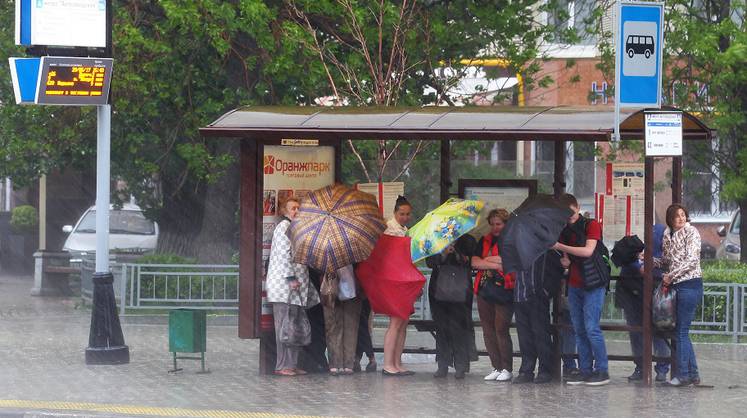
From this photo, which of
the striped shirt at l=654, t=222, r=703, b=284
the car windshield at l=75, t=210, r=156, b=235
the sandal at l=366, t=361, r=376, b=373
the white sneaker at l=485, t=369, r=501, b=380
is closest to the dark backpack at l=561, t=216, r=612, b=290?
the striped shirt at l=654, t=222, r=703, b=284

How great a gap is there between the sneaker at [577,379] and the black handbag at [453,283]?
3.99 ft

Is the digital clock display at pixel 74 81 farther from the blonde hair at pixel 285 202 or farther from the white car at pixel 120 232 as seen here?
the white car at pixel 120 232

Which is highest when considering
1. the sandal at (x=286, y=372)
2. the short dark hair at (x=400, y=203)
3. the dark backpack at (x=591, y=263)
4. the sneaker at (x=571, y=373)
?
the short dark hair at (x=400, y=203)

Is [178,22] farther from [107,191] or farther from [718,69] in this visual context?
[718,69]

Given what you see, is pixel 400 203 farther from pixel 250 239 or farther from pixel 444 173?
pixel 250 239

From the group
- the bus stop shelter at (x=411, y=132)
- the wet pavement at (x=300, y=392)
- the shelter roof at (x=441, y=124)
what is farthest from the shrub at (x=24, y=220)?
the shelter roof at (x=441, y=124)

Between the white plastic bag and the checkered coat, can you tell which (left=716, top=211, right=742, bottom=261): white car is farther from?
the checkered coat

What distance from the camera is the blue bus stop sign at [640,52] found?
11781 millimetres

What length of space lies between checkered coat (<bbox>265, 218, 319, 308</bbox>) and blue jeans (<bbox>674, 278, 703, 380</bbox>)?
11.3 feet

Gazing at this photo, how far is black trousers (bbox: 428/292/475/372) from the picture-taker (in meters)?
12.6

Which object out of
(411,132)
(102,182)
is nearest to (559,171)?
(411,132)

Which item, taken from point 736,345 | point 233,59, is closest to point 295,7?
point 233,59

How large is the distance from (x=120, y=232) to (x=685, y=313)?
16.4m

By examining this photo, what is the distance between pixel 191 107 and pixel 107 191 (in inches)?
241
